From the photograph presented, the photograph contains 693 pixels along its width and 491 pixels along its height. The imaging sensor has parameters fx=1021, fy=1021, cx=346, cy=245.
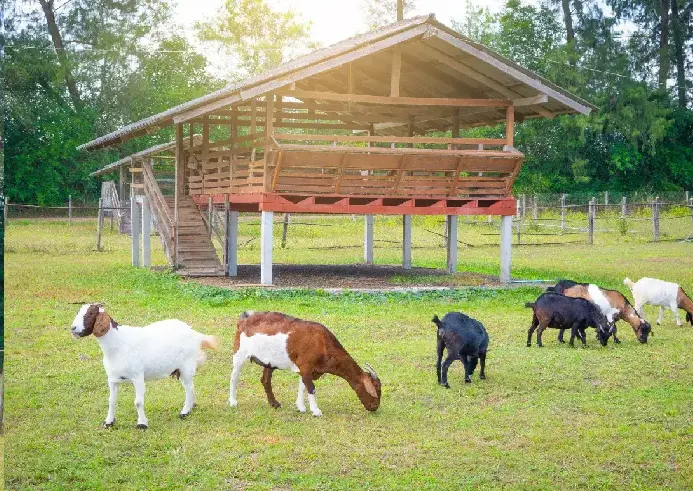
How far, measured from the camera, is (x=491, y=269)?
22.8 metres

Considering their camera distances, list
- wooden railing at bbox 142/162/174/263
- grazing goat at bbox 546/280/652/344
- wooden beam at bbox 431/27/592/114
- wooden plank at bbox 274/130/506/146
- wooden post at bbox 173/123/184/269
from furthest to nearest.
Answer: wooden railing at bbox 142/162/174/263 → wooden post at bbox 173/123/184/269 → wooden beam at bbox 431/27/592/114 → wooden plank at bbox 274/130/506/146 → grazing goat at bbox 546/280/652/344

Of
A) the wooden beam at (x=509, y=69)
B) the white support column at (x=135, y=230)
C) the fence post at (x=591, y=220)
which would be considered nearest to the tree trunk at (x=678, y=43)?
the fence post at (x=591, y=220)

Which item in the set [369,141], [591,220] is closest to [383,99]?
[369,141]

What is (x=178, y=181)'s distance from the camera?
2114cm

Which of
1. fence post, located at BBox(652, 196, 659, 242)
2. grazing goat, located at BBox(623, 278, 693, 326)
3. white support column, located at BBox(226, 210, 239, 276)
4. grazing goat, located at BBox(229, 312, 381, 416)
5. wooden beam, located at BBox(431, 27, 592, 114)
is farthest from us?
fence post, located at BBox(652, 196, 659, 242)

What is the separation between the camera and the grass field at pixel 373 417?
6535 mm

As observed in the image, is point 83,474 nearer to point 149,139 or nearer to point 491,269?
point 491,269

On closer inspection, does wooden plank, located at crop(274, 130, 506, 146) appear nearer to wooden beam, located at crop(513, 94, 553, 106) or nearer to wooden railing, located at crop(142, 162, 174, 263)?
wooden beam, located at crop(513, 94, 553, 106)

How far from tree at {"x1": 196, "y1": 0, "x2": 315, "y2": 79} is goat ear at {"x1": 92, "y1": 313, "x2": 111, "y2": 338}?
2910 cm

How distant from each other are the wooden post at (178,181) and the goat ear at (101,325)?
11.8 meters

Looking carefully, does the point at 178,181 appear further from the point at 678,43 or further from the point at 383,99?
the point at 678,43

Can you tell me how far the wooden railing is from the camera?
19578mm

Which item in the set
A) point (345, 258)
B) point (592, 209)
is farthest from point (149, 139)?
point (592, 209)

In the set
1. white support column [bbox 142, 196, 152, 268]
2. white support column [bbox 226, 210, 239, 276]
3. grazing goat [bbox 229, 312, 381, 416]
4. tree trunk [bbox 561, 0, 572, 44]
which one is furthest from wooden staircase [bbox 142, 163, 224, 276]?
tree trunk [bbox 561, 0, 572, 44]
